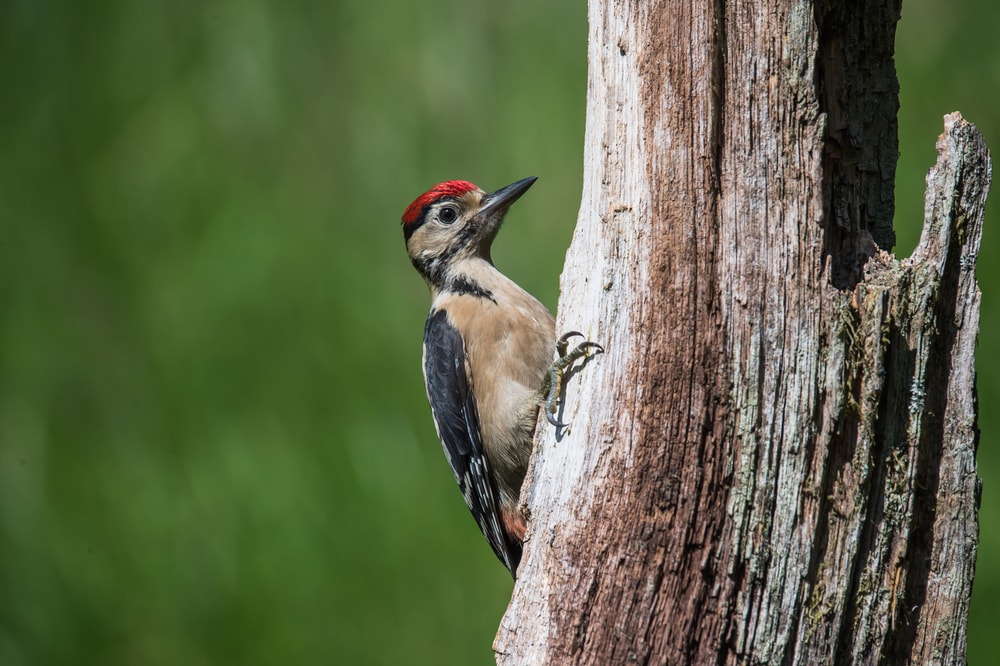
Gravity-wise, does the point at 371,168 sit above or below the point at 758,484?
above

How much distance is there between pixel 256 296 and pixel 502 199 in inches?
134

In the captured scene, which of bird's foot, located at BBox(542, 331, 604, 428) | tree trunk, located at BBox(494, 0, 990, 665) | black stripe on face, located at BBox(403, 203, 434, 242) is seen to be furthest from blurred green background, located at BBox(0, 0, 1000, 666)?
tree trunk, located at BBox(494, 0, 990, 665)

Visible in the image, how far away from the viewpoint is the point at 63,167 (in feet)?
27.5

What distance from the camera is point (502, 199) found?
16.8ft

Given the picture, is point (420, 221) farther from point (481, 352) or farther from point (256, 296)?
point (256, 296)

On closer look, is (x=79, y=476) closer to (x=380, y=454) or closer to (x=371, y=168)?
(x=380, y=454)

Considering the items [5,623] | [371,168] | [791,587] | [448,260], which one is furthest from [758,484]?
[5,623]

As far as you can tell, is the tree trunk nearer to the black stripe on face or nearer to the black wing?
the black wing

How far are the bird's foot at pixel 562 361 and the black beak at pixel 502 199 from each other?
1.51 meters

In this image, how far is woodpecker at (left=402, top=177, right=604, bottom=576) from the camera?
4.47 meters

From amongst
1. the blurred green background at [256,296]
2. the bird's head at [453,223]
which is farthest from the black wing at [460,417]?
the blurred green background at [256,296]

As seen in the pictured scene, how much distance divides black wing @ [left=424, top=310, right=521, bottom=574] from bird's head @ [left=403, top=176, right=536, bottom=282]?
41 centimetres

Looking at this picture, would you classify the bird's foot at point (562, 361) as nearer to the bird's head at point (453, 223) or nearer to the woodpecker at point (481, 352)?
the woodpecker at point (481, 352)

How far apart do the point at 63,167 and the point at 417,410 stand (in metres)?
3.89
